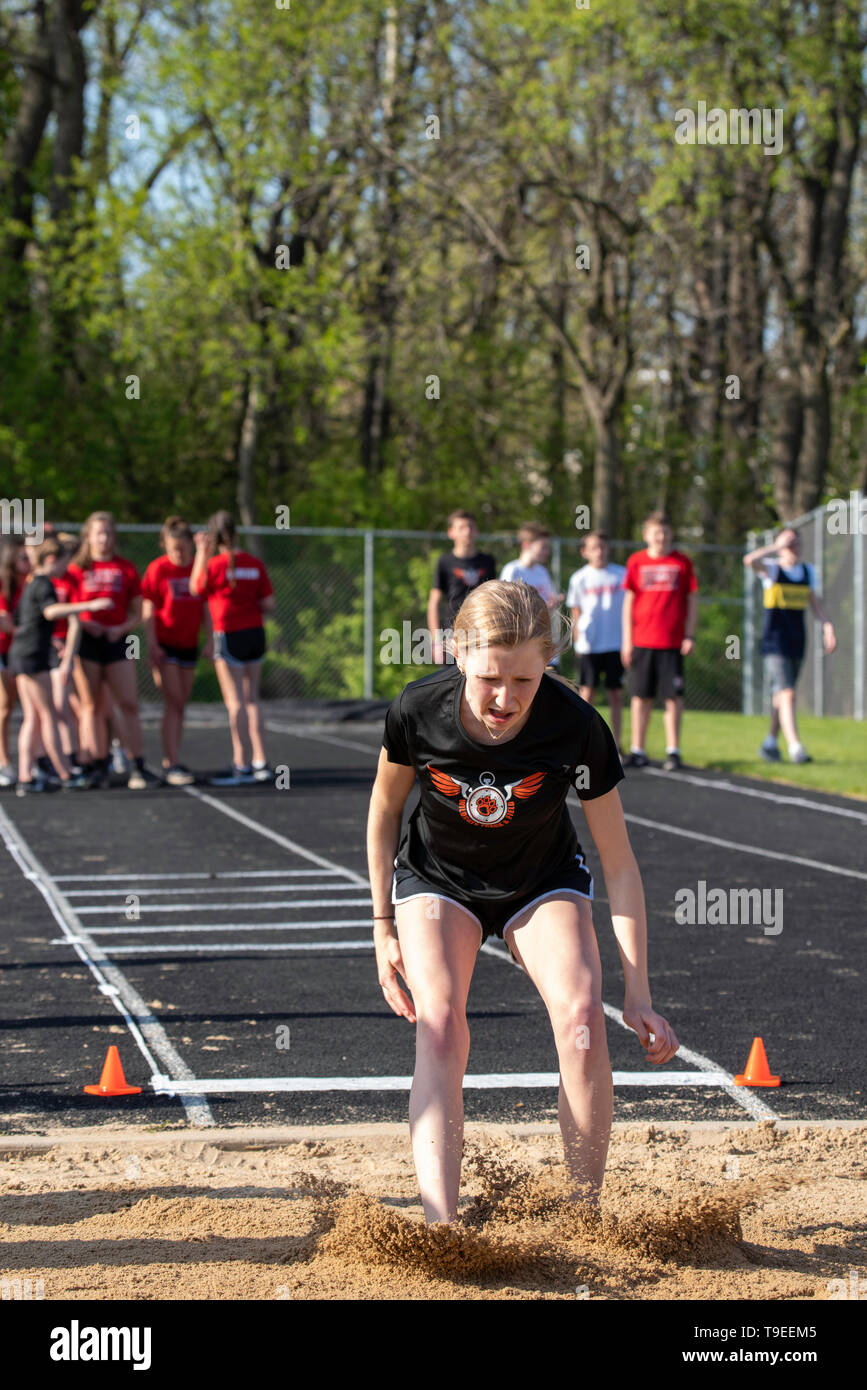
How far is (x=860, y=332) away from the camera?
3428 cm

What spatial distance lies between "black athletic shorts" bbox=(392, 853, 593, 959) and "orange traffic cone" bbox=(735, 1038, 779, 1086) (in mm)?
1704

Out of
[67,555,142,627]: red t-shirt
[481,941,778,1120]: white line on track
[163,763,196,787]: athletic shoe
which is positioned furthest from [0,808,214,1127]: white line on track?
[163,763,196,787]: athletic shoe

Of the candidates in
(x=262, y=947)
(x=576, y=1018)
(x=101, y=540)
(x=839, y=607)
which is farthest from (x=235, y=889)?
(x=839, y=607)

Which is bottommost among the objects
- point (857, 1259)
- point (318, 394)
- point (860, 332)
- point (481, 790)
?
point (857, 1259)

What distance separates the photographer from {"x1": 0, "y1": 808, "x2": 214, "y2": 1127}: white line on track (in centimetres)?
538

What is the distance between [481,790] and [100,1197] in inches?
A: 65.2

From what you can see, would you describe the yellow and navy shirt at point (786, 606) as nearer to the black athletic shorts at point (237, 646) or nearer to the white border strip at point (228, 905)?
the black athletic shorts at point (237, 646)

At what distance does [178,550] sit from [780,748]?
7545 mm

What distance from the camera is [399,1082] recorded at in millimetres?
5559

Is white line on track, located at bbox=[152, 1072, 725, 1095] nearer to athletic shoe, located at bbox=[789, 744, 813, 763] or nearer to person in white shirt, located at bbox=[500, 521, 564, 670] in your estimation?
person in white shirt, located at bbox=[500, 521, 564, 670]

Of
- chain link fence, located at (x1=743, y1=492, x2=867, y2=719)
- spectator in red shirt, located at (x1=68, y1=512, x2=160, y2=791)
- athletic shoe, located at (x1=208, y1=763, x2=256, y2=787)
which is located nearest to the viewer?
spectator in red shirt, located at (x1=68, y1=512, x2=160, y2=791)

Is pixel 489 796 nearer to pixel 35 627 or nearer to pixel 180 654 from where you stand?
pixel 35 627
